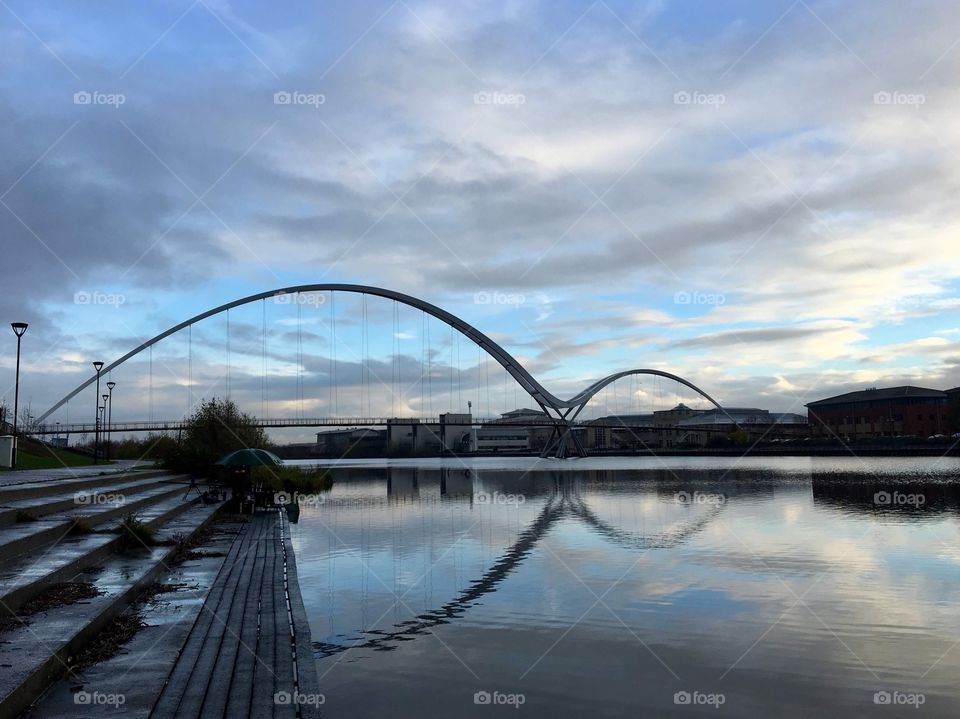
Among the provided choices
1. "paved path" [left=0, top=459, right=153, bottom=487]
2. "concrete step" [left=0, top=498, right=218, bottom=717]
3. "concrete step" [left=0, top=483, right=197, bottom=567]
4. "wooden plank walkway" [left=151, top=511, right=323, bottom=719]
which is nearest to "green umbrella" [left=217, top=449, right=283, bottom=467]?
"paved path" [left=0, top=459, right=153, bottom=487]

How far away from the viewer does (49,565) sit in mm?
10609

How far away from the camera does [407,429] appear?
579ft

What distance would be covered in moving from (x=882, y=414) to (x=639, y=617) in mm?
134252

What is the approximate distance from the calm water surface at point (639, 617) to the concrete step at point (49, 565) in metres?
3.36

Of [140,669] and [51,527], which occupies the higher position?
[51,527]

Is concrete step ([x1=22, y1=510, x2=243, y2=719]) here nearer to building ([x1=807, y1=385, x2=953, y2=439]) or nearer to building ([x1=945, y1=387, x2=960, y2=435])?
building ([x1=945, y1=387, x2=960, y2=435])

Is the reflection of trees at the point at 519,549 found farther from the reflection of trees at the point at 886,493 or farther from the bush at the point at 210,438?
the bush at the point at 210,438

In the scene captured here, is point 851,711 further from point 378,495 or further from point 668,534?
point 378,495

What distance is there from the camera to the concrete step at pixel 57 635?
6.42 meters

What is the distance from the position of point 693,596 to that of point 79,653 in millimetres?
9504

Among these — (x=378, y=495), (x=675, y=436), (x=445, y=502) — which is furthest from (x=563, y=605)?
(x=675, y=436)

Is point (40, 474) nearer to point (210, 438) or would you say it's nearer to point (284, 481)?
point (284, 481)

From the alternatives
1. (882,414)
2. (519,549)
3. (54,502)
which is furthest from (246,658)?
(882,414)

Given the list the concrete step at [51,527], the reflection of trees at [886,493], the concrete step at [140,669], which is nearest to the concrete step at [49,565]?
the concrete step at [51,527]
